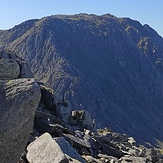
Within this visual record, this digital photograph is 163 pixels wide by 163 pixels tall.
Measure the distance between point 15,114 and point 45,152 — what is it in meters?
4.85

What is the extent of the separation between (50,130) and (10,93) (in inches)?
632

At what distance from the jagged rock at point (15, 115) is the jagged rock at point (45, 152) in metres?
3.09

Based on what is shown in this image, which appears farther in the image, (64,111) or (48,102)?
(64,111)

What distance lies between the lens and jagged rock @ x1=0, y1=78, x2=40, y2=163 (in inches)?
560

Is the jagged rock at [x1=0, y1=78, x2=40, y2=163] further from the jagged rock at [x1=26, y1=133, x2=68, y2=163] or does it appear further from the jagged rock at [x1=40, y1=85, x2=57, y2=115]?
the jagged rock at [x1=40, y1=85, x2=57, y2=115]

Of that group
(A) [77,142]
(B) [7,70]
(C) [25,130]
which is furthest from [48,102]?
(C) [25,130]

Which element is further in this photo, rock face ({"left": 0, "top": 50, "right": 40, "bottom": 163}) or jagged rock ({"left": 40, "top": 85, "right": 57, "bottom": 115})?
jagged rock ({"left": 40, "top": 85, "right": 57, "bottom": 115})

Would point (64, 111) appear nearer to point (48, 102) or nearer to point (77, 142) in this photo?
point (48, 102)

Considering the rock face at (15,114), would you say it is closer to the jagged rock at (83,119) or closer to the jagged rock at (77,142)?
the jagged rock at (77,142)

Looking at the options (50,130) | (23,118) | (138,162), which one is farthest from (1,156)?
(138,162)

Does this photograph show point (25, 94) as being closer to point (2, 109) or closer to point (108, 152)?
point (2, 109)

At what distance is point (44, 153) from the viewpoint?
18516 mm

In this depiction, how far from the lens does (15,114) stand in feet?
47.6

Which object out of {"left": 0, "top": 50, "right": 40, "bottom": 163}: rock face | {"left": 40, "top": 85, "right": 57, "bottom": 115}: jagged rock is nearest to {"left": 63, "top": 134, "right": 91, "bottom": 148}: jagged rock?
{"left": 40, "top": 85, "right": 57, "bottom": 115}: jagged rock
